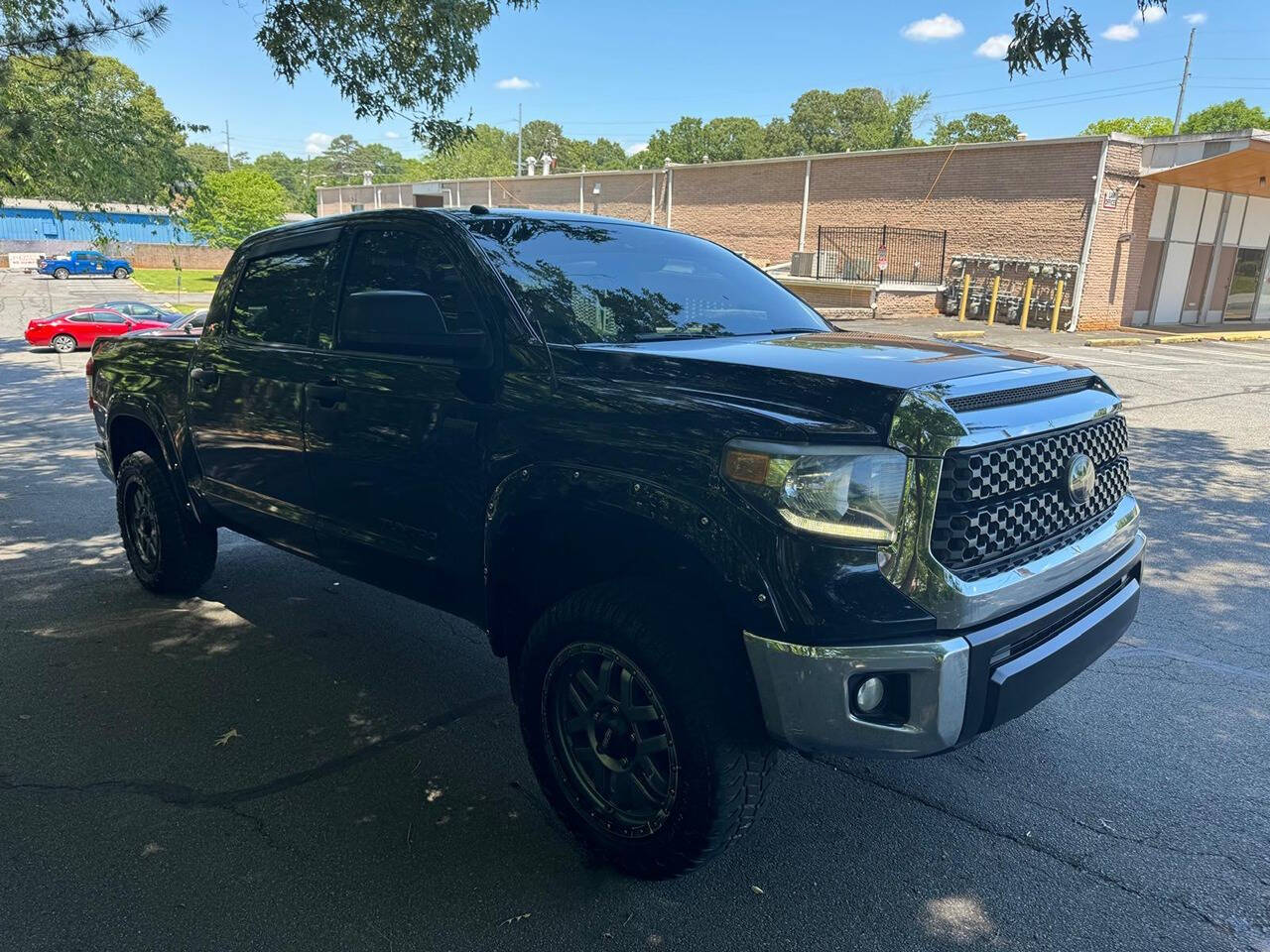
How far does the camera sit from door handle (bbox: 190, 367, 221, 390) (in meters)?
4.29

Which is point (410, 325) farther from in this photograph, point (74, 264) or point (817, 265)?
point (74, 264)

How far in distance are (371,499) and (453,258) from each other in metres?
0.99

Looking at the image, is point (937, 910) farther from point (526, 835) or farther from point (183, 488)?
point (183, 488)

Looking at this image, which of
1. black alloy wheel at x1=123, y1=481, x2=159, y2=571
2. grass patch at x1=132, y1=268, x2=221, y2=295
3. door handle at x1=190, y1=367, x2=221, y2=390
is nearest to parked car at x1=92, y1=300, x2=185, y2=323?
grass patch at x1=132, y1=268, x2=221, y2=295

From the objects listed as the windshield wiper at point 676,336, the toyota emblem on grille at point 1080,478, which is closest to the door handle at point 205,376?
the windshield wiper at point 676,336

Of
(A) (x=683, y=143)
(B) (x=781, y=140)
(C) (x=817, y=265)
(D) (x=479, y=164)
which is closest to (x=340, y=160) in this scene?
(D) (x=479, y=164)

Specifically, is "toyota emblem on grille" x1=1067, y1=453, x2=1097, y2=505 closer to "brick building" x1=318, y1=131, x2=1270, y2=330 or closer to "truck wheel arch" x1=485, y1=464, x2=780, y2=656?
"truck wheel arch" x1=485, y1=464, x2=780, y2=656

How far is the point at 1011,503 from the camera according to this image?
2.49m

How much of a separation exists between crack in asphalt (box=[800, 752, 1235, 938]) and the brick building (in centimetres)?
2445

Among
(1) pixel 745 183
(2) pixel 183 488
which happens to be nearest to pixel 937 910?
(2) pixel 183 488

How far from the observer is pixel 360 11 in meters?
8.51

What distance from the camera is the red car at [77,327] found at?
70.2ft

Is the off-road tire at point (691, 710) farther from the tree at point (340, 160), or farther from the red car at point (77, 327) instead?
the tree at point (340, 160)

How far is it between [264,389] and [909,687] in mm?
3061
